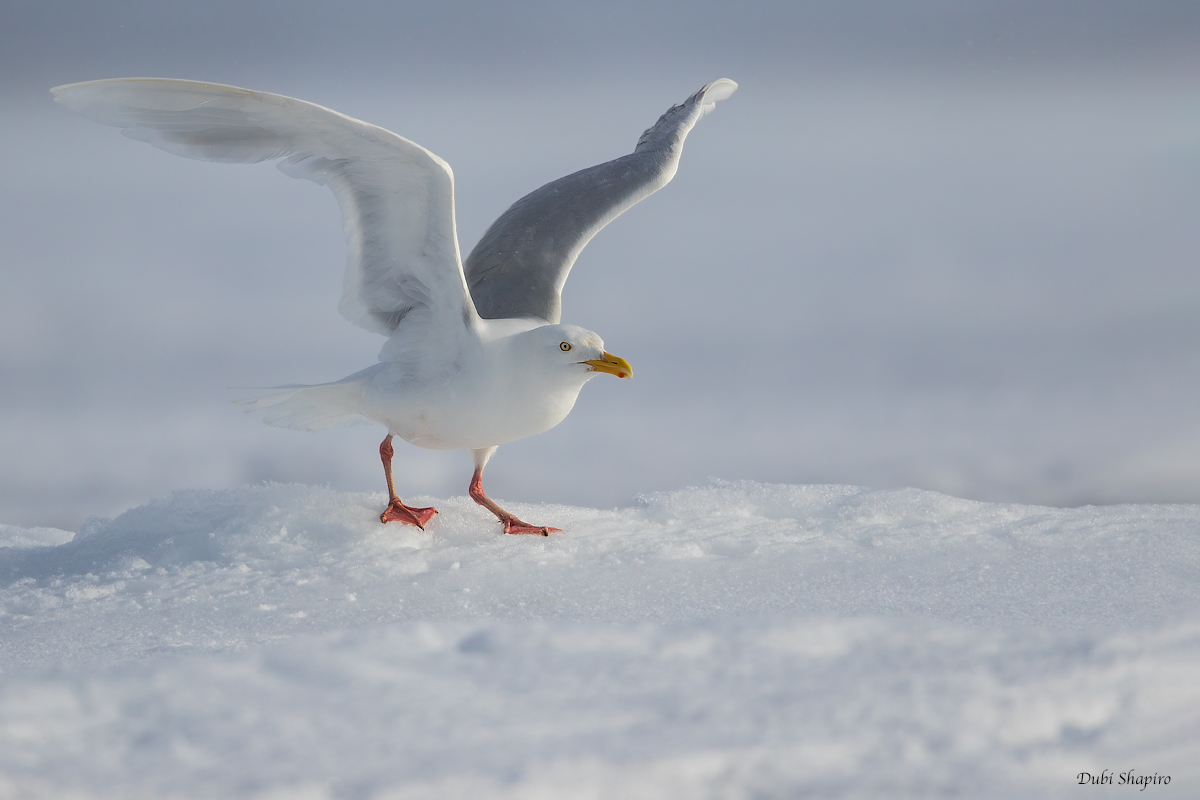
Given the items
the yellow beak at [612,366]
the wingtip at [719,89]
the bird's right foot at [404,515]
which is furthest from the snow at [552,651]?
the wingtip at [719,89]

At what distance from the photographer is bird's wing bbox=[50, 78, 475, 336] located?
2.58 m

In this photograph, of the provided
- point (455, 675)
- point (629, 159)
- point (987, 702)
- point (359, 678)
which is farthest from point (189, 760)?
point (629, 159)

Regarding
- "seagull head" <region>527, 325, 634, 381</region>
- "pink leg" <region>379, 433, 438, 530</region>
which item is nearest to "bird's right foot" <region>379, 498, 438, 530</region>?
"pink leg" <region>379, 433, 438, 530</region>

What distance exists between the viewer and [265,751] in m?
1.93

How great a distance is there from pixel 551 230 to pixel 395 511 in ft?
4.36

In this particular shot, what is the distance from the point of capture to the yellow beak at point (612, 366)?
3016 mm

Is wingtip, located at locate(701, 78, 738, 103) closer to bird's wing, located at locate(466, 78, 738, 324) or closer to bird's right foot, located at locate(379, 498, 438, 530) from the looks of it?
bird's wing, located at locate(466, 78, 738, 324)

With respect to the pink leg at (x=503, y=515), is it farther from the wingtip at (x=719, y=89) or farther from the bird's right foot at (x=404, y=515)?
the wingtip at (x=719, y=89)

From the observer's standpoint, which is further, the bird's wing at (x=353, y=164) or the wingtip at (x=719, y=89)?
the wingtip at (x=719, y=89)

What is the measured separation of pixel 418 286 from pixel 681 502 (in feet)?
4.41

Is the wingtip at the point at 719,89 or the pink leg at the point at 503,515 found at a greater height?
the wingtip at the point at 719,89

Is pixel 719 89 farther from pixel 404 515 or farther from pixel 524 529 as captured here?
pixel 404 515

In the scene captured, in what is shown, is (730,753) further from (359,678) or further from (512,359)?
(512,359)

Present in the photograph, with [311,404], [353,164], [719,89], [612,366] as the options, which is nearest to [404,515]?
[311,404]
